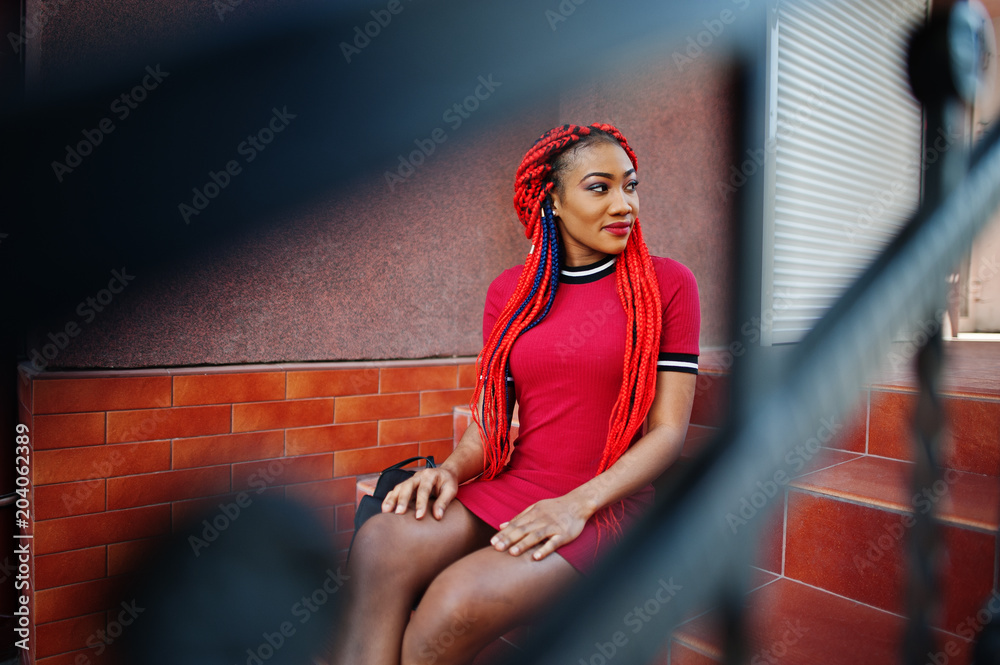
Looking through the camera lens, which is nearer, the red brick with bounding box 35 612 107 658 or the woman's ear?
the woman's ear

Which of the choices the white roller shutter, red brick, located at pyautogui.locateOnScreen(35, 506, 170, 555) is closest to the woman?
red brick, located at pyautogui.locateOnScreen(35, 506, 170, 555)

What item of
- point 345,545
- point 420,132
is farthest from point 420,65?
point 345,545

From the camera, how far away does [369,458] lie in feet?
8.27

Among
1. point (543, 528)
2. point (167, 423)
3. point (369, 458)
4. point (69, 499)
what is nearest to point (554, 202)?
point (543, 528)

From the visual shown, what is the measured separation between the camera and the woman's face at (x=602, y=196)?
1566 mm

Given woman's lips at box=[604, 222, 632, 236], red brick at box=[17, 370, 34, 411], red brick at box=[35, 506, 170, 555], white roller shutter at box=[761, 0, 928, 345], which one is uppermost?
white roller shutter at box=[761, 0, 928, 345]

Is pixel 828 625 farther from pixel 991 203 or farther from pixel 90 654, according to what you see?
pixel 90 654

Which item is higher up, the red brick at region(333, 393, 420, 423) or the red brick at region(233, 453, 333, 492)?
the red brick at region(333, 393, 420, 423)

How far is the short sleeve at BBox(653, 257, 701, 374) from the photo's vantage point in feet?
4.82

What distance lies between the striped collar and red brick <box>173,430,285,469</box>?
1320mm

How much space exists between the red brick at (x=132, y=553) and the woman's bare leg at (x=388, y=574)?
3.44 feet

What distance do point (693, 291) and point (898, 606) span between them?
89 cm

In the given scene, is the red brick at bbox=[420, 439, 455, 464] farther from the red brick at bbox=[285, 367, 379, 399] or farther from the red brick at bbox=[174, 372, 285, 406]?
the red brick at bbox=[174, 372, 285, 406]

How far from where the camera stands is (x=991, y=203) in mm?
619
